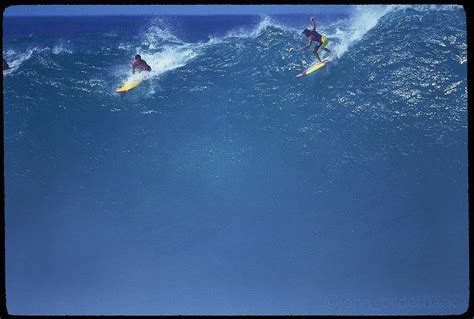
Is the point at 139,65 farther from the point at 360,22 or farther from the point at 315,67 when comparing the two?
the point at 360,22

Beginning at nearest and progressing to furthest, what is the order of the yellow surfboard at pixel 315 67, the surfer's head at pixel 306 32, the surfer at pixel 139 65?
the surfer's head at pixel 306 32 < the surfer at pixel 139 65 < the yellow surfboard at pixel 315 67

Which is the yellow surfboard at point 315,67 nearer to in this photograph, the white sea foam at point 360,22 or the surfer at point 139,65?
the white sea foam at point 360,22

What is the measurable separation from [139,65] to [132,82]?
0.23 meters

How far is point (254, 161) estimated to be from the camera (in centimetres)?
479

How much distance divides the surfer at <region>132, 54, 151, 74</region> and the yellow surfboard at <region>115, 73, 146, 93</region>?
0.07 metres

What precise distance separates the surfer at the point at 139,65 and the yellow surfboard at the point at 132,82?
0.22ft

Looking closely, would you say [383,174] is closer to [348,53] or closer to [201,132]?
[348,53]

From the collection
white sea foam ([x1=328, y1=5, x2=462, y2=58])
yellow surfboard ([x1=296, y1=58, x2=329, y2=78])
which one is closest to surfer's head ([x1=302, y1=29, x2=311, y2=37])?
white sea foam ([x1=328, y1=5, x2=462, y2=58])

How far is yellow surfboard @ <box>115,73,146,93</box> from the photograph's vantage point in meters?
4.57

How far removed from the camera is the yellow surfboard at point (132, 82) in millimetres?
4566

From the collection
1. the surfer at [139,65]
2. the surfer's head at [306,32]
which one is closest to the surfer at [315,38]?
the surfer's head at [306,32]

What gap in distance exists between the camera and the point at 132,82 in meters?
4.59

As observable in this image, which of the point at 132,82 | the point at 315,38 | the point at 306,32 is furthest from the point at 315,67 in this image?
the point at 132,82

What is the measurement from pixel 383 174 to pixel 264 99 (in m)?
1.64
